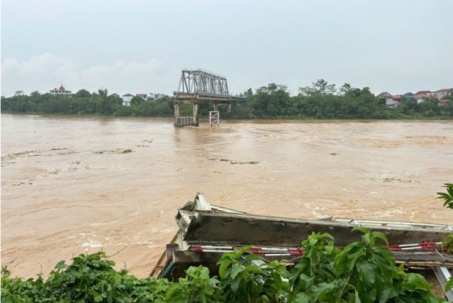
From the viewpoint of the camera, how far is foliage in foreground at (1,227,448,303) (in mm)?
1485

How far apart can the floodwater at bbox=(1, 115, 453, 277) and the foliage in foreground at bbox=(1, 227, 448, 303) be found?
249 centimetres

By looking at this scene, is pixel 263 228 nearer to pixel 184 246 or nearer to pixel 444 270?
pixel 184 246

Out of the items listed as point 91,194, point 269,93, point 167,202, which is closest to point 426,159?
point 167,202

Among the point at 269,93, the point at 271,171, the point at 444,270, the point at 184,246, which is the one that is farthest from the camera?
the point at 269,93

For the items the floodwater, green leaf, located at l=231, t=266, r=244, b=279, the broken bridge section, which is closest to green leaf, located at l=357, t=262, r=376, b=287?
green leaf, located at l=231, t=266, r=244, b=279

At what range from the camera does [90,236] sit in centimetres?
659

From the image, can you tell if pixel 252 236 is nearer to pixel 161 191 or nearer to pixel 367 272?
pixel 367 272

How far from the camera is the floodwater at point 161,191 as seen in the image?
249 inches

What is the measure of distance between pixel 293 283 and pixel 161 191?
8.43 m

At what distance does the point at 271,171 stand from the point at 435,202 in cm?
534

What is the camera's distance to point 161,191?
9906 mm

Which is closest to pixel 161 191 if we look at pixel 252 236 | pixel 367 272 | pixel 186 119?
pixel 252 236

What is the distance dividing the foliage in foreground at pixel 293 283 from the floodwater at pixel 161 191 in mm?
2487

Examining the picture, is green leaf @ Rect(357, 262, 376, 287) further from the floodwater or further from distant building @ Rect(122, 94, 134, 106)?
distant building @ Rect(122, 94, 134, 106)
